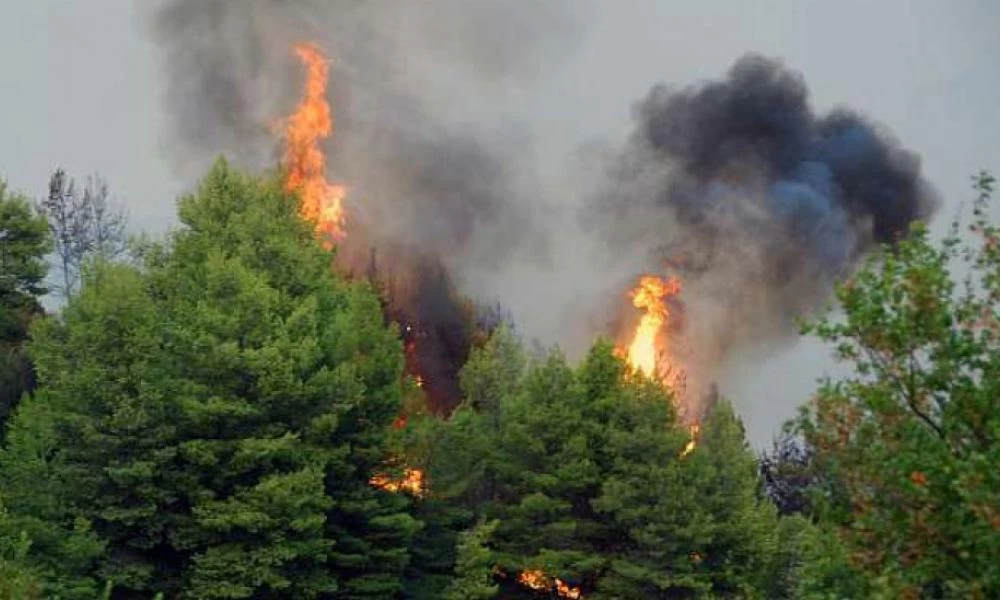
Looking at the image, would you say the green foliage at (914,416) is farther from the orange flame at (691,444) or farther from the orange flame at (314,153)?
the orange flame at (314,153)

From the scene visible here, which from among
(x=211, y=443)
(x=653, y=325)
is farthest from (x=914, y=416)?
(x=653, y=325)

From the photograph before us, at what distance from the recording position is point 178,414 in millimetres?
54906

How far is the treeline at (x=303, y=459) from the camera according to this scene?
2096 inches

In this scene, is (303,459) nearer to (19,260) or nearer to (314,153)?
(19,260)

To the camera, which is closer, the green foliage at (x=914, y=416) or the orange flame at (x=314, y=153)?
the green foliage at (x=914, y=416)

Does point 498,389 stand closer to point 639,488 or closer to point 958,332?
point 639,488

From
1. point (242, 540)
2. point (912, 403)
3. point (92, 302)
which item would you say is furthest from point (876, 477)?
point (92, 302)

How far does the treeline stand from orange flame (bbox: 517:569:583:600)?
4.0 inches

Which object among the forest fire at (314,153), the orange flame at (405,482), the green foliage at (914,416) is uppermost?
the forest fire at (314,153)

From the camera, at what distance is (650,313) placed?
3780 inches

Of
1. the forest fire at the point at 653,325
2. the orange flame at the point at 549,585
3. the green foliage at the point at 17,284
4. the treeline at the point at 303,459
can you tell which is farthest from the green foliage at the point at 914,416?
the forest fire at the point at 653,325

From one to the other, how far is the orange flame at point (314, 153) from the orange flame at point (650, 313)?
62.5 feet

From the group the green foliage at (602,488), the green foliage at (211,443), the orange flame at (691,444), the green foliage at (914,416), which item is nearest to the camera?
the green foliage at (914,416)

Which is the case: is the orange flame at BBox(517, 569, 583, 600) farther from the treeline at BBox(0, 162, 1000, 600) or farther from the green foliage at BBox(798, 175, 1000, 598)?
the green foliage at BBox(798, 175, 1000, 598)
